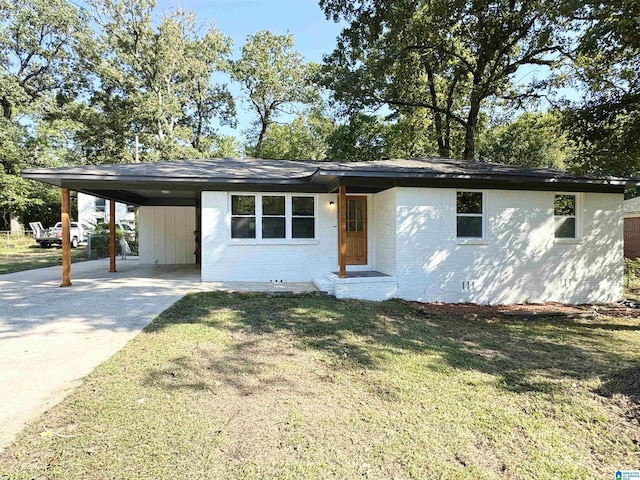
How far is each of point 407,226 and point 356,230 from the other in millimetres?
1841

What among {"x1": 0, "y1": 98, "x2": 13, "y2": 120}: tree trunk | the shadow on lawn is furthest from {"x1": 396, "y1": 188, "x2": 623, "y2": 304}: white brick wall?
{"x1": 0, "y1": 98, "x2": 13, "y2": 120}: tree trunk

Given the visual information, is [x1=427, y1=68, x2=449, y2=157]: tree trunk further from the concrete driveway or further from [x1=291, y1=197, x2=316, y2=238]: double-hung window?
the concrete driveway

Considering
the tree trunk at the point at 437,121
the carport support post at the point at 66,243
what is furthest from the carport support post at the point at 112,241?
the tree trunk at the point at 437,121

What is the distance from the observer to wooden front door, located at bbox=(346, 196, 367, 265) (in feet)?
31.7

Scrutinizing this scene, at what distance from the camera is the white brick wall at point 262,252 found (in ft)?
29.8

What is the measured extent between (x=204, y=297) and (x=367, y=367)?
4261mm

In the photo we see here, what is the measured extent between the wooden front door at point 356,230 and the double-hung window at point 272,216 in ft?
3.21

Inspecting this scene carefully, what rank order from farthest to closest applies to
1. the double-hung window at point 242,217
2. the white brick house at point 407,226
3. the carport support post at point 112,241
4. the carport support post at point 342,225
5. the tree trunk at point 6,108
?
the tree trunk at point 6,108 → the carport support post at point 112,241 → the double-hung window at point 242,217 → the white brick house at point 407,226 → the carport support post at point 342,225

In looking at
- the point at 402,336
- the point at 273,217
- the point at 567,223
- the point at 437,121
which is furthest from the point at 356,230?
the point at 437,121

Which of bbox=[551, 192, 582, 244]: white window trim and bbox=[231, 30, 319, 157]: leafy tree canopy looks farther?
bbox=[231, 30, 319, 157]: leafy tree canopy

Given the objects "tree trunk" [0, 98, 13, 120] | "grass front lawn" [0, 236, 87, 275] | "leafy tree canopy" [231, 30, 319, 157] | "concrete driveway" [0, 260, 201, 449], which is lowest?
"concrete driveway" [0, 260, 201, 449]

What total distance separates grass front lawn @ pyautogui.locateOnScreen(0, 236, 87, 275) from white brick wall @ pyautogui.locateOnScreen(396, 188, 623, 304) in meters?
12.0

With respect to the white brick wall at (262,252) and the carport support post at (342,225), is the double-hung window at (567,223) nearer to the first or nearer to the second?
the carport support post at (342,225)

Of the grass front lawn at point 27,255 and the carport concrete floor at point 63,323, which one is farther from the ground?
the grass front lawn at point 27,255
